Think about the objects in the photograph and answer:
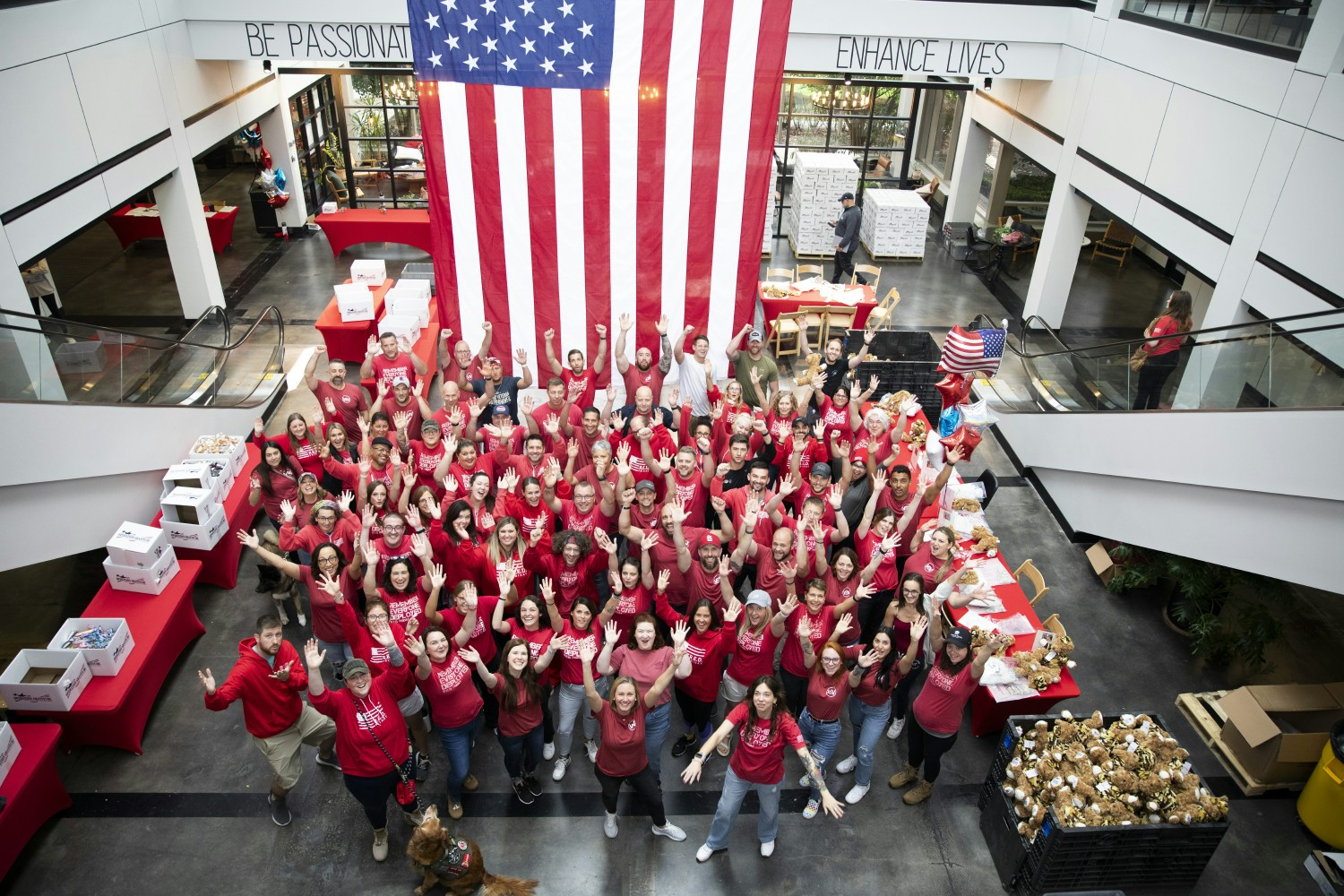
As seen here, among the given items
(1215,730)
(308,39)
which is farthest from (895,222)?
(1215,730)

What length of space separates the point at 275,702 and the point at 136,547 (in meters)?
2.32

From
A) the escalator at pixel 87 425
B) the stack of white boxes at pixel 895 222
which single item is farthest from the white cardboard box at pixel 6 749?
the stack of white boxes at pixel 895 222

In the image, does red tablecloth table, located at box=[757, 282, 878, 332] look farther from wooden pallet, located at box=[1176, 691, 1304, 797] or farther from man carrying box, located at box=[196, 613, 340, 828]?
man carrying box, located at box=[196, 613, 340, 828]

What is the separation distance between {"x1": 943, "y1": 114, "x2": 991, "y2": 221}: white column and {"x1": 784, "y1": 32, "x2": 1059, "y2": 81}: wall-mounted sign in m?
3.91

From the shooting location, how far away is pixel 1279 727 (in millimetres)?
6500

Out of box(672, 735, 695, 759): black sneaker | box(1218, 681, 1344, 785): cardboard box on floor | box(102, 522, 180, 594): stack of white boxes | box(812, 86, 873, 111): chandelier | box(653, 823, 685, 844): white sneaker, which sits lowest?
box(672, 735, 695, 759): black sneaker

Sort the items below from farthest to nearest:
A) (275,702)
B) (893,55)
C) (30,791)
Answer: (893,55) < (30,791) < (275,702)

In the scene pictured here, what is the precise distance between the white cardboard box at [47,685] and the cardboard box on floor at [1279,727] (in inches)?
332

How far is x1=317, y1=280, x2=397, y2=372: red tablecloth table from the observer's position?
11.1 metres

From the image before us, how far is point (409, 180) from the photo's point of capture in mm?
16875

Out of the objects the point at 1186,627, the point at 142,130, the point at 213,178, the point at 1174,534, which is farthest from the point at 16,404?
the point at 213,178

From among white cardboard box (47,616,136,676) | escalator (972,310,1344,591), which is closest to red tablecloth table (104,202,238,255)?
white cardboard box (47,616,136,676)

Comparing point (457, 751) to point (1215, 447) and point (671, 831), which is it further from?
point (1215, 447)

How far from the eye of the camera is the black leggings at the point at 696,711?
604 cm
